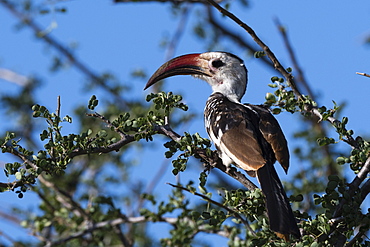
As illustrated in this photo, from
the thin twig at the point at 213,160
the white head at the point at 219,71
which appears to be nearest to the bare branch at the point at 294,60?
the white head at the point at 219,71

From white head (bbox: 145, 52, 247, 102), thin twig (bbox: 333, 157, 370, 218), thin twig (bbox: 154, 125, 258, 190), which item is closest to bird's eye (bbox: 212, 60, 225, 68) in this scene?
white head (bbox: 145, 52, 247, 102)

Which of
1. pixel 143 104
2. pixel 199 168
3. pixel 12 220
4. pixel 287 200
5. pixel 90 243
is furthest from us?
pixel 143 104

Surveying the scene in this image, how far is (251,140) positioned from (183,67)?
1.33m

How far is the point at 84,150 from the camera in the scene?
2.79m

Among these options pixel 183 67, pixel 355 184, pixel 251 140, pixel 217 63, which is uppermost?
pixel 217 63

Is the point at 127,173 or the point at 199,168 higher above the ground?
the point at 127,173

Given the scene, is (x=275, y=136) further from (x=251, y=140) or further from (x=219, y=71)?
(x=219, y=71)

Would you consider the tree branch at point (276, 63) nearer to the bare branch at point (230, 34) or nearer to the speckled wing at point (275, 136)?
the speckled wing at point (275, 136)

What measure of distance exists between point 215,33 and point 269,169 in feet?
10.6

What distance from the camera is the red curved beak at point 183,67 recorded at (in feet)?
14.1

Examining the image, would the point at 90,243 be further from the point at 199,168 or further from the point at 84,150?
the point at 84,150

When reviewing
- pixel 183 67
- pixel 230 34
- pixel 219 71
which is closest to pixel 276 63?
pixel 183 67

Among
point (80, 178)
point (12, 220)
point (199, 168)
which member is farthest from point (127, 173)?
point (12, 220)

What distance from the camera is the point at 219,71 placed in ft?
15.8
